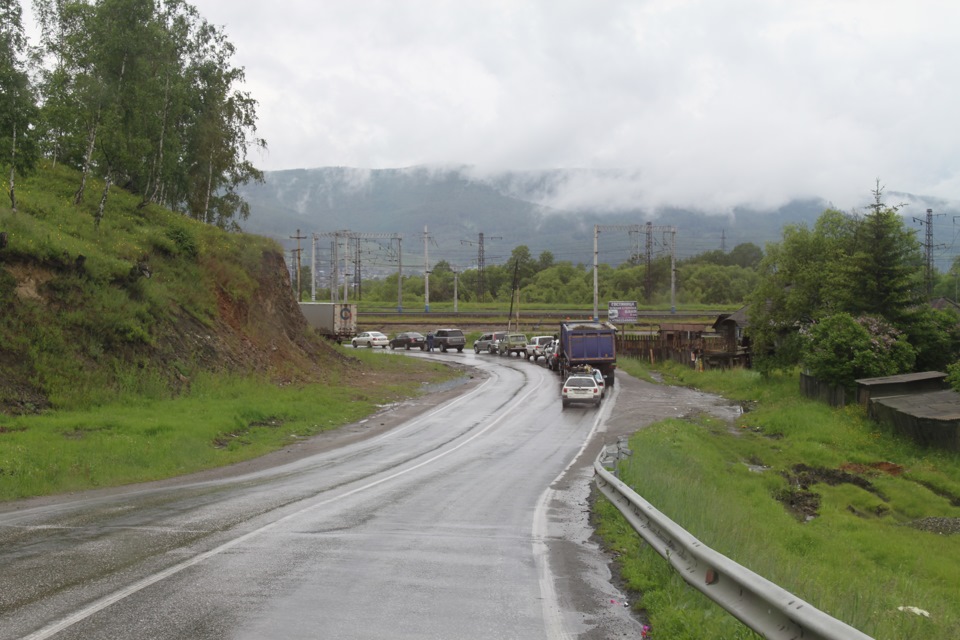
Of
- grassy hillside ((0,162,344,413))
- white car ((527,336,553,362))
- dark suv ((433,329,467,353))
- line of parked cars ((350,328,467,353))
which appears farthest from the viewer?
line of parked cars ((350,328,467,353))

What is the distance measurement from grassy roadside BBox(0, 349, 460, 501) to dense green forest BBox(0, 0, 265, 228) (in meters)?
10.4

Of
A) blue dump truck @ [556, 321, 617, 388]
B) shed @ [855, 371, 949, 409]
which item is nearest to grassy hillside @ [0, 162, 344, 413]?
blue dump truck @ [556, 321, 617, 388]

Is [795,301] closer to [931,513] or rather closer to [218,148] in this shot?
[931,513]

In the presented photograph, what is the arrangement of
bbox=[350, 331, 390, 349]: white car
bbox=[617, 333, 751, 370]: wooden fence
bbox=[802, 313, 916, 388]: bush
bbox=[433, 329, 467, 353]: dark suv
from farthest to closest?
bbox=[433, 329, 467, 353]: dark suv, bbox=[350, 331, 390, 349]: white car, bbox=[617, 333, 751, 370]: wooden fence, bbox=[802, 313, 916, 388]: bush

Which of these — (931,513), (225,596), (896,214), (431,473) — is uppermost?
(896,214)

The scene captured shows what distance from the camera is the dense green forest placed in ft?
88.9

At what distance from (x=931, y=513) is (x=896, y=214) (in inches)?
887

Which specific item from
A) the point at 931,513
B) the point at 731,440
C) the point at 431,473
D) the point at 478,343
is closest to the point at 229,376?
the point at 431,473

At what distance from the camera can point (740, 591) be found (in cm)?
572

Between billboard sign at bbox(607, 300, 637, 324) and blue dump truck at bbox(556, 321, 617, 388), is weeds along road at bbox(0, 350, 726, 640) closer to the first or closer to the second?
blue dump truck at bbox(556, 321, 617, 388)

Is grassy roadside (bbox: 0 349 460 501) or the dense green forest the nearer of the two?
grassy roadside (bbox: 0 349 460 501)

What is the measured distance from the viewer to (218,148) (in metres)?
50.6

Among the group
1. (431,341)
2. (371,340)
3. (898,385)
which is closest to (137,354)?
(898,385)

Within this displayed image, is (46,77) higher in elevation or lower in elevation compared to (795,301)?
higher
